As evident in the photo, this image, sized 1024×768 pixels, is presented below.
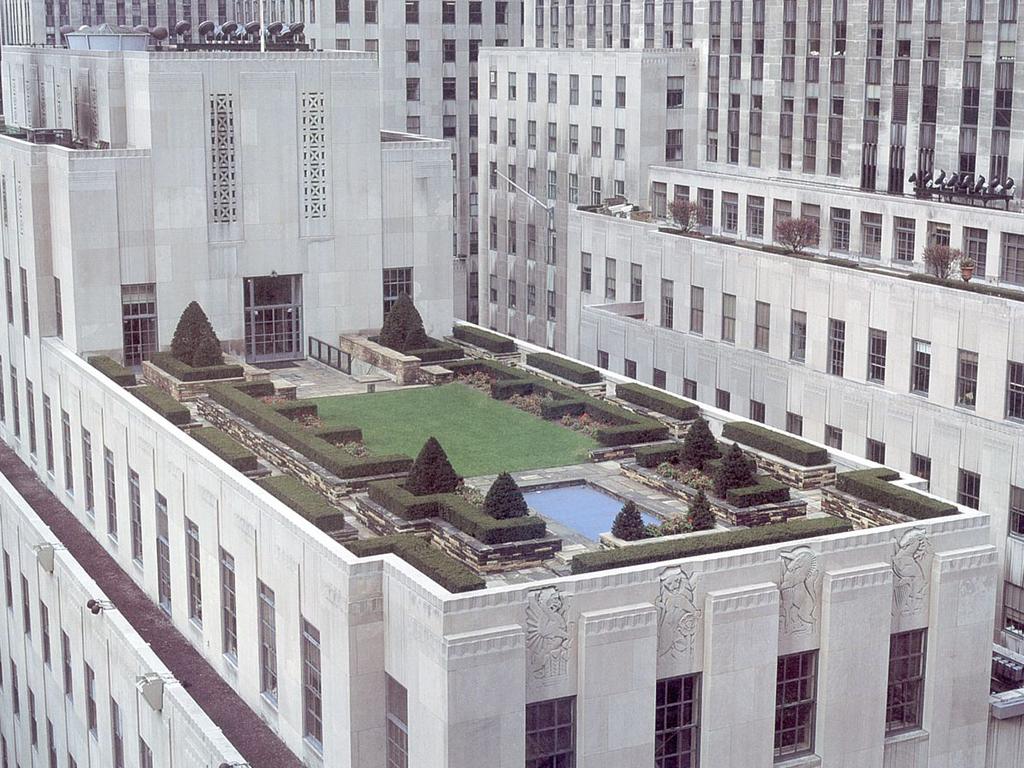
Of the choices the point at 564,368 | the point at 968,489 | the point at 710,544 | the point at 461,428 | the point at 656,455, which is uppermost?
the point at 564,368

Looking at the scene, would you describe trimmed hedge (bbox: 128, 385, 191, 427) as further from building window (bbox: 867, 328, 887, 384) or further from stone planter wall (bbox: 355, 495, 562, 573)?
building window (bbox: 867, 328, 887, 384)

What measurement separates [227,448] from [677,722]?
16.7 metres

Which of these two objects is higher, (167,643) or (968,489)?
(968,489)

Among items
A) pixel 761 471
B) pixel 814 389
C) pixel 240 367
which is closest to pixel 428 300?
pixel 240 367

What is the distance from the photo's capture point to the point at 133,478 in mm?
54719

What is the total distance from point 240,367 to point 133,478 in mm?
7444

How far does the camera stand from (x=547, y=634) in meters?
38.2

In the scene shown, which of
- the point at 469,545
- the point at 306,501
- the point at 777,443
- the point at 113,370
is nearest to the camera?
the point at 469,545

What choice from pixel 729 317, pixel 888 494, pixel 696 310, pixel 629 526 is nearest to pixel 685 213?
pixel 696 310

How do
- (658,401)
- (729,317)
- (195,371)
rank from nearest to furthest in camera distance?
(658,401) → (195,371) → (729,317)

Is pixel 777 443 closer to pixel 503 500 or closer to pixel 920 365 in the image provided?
pixel 503 500

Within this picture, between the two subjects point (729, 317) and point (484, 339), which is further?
point (729, 317)

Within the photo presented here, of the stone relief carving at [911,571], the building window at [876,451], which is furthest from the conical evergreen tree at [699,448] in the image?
the building window at [876,451]

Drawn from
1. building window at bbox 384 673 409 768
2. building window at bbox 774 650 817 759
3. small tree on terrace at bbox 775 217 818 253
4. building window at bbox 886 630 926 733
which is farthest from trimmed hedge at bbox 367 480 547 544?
small tree on terrace at bbox 775 217 818 253
